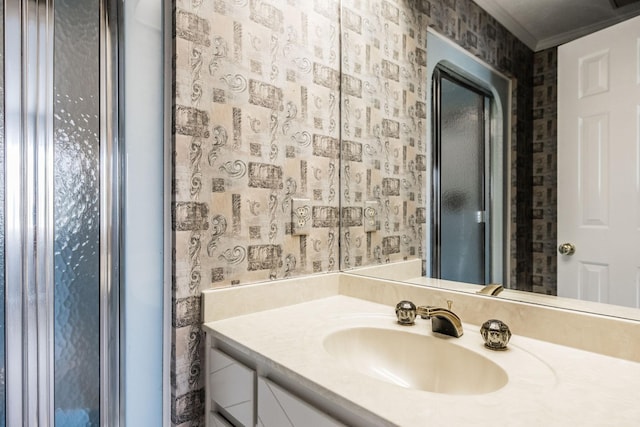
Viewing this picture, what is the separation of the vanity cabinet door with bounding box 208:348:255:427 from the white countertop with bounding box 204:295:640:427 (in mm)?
51

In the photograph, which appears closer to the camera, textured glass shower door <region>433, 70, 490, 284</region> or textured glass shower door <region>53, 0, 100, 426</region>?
textured glass shower door <region>53, 0, 100, 426</region>

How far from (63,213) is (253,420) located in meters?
0.69

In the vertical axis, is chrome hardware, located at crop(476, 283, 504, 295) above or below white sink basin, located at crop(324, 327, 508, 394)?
above

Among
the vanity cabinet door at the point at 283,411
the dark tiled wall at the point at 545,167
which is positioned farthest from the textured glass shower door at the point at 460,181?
the vanity cabinet door at the point at 283,411

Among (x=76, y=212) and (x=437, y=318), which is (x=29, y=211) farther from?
(x=437, y=318)

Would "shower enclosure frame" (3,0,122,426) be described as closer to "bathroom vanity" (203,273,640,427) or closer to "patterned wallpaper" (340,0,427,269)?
"bathroom vanity" (203,273,640,427)

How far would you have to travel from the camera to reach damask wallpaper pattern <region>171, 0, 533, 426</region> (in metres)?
1.01

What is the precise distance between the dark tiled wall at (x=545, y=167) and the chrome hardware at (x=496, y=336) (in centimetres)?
18

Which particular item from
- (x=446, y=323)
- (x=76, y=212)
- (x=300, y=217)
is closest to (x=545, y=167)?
(x=446, y=323)

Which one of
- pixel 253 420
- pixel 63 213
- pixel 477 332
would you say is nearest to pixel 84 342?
pixel 63 213

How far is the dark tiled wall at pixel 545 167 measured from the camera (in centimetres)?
90

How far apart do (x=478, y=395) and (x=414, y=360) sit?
1.09 feet

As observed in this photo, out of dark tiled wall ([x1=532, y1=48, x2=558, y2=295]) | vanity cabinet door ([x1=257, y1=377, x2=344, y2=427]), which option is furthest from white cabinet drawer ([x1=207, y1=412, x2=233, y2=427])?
dark tiled wall ([x1=532, y1=48, x2=558, y2=295])

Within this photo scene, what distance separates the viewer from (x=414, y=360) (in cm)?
97
